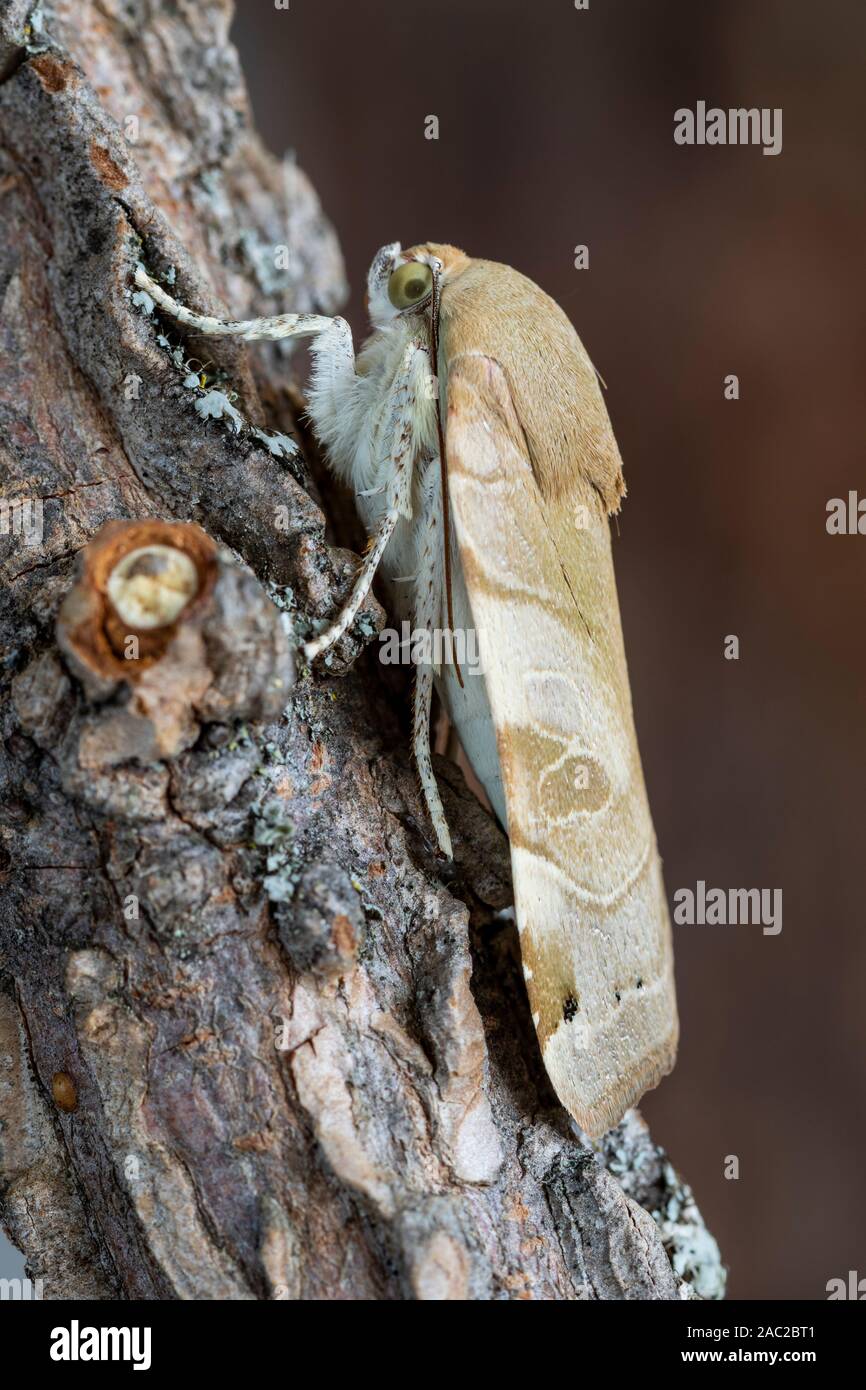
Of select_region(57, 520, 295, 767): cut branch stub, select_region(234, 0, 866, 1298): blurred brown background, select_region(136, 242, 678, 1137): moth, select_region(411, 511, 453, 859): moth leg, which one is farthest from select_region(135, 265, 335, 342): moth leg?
select_region(234, 0, 866, 1298): blurred brown background

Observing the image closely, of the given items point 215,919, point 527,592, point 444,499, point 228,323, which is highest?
point 228,323

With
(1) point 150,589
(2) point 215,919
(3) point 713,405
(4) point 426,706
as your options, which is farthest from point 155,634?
(3) point 713,405

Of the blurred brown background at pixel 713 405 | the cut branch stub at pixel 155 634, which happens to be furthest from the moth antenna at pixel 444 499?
the blurred brown background at pixel 713 405

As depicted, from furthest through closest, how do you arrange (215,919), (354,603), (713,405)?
(713,405) → (354,603) → (215,919)

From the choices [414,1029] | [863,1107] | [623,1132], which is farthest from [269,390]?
[863,1107]

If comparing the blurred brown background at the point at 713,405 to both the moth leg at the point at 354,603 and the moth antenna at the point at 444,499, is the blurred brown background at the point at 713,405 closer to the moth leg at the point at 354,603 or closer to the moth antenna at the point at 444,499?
the moth antenna at the point at 444,499

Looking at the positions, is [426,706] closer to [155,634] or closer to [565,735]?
[565,735]
